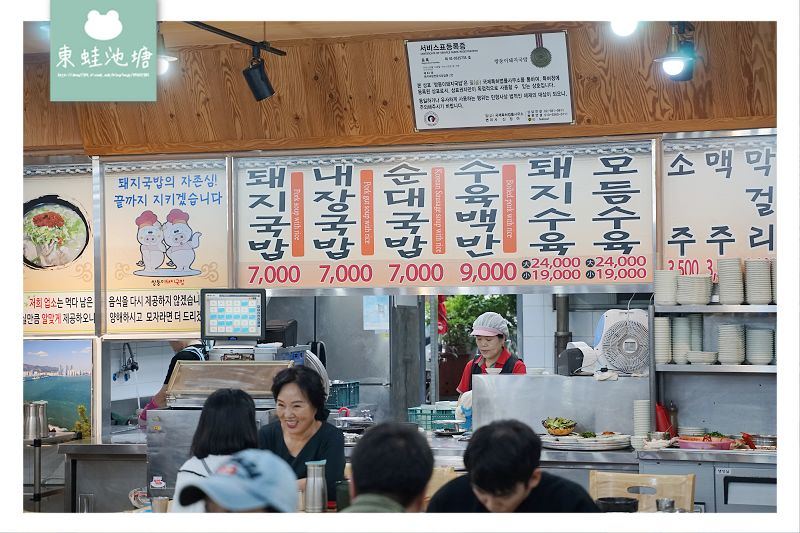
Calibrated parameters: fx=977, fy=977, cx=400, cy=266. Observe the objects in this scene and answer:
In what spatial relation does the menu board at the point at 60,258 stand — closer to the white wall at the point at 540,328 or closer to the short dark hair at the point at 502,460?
the short dark hair at the point at 502,460

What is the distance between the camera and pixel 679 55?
18.3 feet

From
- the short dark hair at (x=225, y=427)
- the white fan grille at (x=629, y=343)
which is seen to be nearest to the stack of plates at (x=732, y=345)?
the white fan grille at (x=629, y=343)

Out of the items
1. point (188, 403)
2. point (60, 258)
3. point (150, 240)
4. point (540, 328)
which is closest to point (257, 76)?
point (150, 240)

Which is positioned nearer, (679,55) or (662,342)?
(679,55)

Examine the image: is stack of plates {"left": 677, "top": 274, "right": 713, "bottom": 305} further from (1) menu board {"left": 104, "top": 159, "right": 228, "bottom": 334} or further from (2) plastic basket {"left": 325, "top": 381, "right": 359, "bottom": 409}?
(2) plastic basket {"left": 325, "top": 381, "right": 359, "bottom": 409}

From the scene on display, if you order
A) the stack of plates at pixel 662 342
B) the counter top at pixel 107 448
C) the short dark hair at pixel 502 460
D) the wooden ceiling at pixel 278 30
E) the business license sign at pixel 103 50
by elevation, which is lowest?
the counter top at pixel 107 448

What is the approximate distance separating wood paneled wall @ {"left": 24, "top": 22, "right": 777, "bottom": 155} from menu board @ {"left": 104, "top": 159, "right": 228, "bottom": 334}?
0.21 metres

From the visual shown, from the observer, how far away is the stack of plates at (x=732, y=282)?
224 inches

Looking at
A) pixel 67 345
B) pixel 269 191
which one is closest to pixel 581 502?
pixel 269 191

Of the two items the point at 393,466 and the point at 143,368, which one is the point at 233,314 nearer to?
the point at 143,368

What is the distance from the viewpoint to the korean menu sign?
6230 mm

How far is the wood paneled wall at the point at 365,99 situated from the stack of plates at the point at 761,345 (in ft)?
4.38

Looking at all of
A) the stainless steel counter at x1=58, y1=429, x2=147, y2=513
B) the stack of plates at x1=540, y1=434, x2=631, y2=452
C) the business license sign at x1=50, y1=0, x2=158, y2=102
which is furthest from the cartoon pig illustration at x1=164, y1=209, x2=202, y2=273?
the business license sign at x1=50, y1=0, x2=158, y2=102

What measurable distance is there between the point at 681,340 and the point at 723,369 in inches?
11.7
